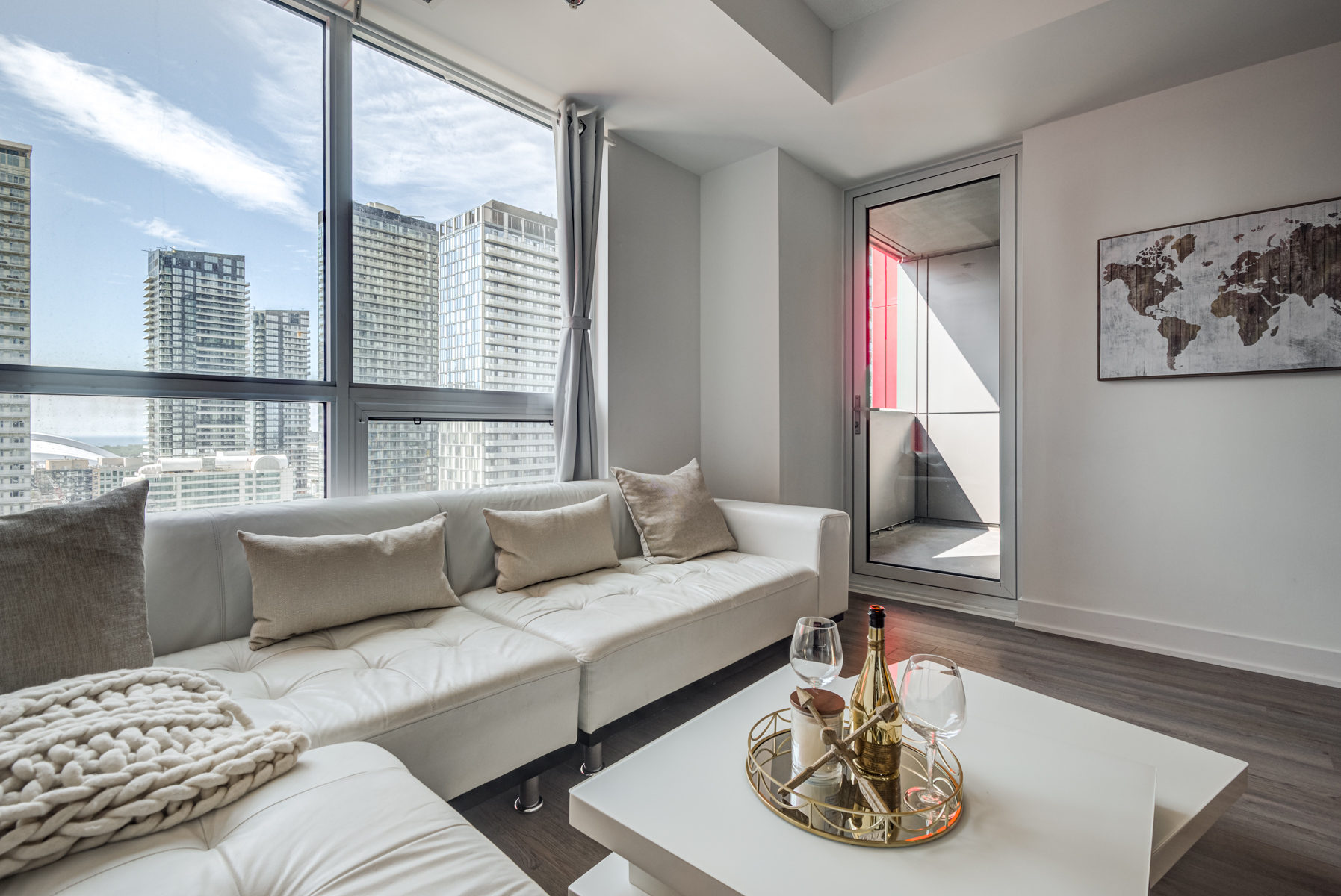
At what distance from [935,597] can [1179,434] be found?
1.47 metres

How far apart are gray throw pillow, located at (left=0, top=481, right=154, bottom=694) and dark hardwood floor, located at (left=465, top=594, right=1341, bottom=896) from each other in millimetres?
952

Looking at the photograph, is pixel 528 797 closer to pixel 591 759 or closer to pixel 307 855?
pixel 591 759

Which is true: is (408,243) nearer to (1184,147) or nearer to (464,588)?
(464,588)

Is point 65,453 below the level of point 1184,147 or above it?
below

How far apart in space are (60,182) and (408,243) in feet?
3.48

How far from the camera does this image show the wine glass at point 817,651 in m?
1.16

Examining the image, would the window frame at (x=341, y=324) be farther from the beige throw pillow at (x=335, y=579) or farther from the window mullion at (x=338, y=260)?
the beige throw pillow at (x=335, y=579)

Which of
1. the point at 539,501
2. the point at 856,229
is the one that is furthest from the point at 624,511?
the point at 856,229

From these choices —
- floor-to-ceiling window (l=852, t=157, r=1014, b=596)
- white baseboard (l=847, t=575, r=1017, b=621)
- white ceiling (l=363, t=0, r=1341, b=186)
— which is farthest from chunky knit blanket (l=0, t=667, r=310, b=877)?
floor-to-ceiling window (l=852, t=157, r=1014, b=596)

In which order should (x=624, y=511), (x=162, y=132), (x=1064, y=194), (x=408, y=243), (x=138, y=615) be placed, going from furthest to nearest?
(x=1064, y=194) → (x=624, y=511) → (x=408, y=243) → (x=162, y=132) → (x=138, y=615)

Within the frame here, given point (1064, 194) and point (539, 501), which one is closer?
point (539, 501)

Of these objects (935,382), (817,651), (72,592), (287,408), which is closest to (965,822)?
(817,651)

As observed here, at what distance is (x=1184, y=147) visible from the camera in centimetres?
273

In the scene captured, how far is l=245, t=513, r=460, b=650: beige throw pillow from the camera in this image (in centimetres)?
165
